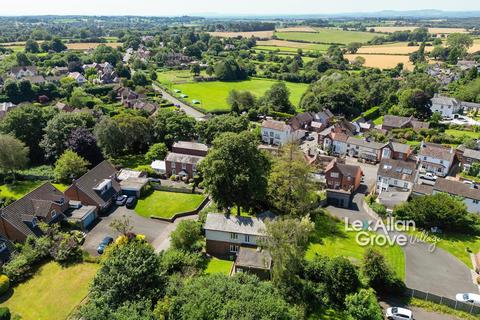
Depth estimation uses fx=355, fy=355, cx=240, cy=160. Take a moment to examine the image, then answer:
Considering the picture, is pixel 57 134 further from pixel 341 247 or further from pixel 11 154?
pixel 341 247

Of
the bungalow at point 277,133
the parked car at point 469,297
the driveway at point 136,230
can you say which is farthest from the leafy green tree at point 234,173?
the bungalow at point 277,133

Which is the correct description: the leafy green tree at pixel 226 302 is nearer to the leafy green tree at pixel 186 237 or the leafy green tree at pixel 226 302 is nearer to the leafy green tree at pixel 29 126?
the leafy green tree at pixel 186 237

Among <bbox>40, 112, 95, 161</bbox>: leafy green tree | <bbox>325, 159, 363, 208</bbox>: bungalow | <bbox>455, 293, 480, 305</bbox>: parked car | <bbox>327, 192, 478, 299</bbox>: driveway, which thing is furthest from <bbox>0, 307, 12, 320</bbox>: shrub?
<bbox>325, 159, 363, 208</bbox>: bungalow

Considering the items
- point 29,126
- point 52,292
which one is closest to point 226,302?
point 52,292

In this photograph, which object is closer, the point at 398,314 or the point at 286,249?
the point at 286,249

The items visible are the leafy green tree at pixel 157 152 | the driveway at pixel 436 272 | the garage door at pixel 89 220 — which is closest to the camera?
the driveway at pixel 436 272

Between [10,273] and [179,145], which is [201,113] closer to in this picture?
[179,145]
